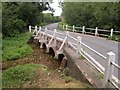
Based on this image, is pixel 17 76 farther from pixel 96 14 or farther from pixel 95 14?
pixel 95 14

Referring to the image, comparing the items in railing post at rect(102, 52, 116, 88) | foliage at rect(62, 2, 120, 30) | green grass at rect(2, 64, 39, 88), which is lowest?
green grass at rect(2, 64, 39, 88)

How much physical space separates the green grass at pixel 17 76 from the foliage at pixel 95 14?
1052 centimetres

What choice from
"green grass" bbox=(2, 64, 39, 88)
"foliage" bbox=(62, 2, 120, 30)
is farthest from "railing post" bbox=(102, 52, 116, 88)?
"foliage" bbox=(62, 2, 120, 30)

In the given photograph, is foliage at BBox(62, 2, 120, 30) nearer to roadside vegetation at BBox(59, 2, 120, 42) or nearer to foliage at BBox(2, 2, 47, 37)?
roadside vegetation at BBox(59, 2, 120, 42)

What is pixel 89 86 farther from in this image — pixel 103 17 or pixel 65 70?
pixel 103 17

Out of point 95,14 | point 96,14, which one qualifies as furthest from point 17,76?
point 95,14

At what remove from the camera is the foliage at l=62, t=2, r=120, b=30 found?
18930 millimetres

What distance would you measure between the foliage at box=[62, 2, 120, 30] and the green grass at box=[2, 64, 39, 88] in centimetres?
1052

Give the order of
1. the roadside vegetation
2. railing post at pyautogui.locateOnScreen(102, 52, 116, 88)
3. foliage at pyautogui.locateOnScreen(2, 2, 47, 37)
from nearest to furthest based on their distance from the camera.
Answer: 1. railing post at pyautogui.locateOnScreen(102, 52, 116, 88)
2. the roadside vegetation
3. foliage at pyautogui.locateOnScreen(2, 2, 47, 37)

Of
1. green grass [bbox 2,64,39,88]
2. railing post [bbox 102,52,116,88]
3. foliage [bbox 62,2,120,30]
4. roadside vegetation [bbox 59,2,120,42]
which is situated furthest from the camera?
foliage [bbox 62,2,120,30]

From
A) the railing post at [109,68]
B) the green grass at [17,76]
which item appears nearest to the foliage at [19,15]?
the green grass at [17,76]

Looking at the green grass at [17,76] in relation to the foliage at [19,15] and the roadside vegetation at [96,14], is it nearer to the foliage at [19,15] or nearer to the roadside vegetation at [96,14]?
the roadside vegetation at [96,14]

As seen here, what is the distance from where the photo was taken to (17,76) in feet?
28.4

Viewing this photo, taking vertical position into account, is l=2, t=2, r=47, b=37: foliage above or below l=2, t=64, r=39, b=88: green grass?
above
